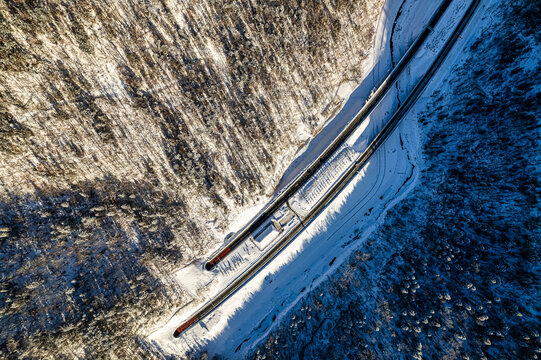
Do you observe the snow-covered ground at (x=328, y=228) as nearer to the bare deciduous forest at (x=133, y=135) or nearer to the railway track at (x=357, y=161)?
the railway track at (x=357, y=161)

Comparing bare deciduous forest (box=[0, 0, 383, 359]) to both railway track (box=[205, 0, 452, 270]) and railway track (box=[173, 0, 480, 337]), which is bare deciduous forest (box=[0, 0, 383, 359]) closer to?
railway track (box=[205, 0, 452, 270])

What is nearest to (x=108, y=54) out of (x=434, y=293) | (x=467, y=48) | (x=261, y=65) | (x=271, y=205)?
(x=261, y=65)

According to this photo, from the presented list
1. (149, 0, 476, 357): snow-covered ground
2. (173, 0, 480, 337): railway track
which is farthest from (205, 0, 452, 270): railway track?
(149, 0, 476, 357): snow-covered ground

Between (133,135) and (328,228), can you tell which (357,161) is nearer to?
(328,228)

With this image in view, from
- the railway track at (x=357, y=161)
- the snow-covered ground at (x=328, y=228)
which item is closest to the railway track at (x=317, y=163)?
the railway track at (x=357, y=161)

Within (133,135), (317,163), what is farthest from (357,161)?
(133,135)

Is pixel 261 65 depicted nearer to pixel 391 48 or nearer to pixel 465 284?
pixel 391 48
